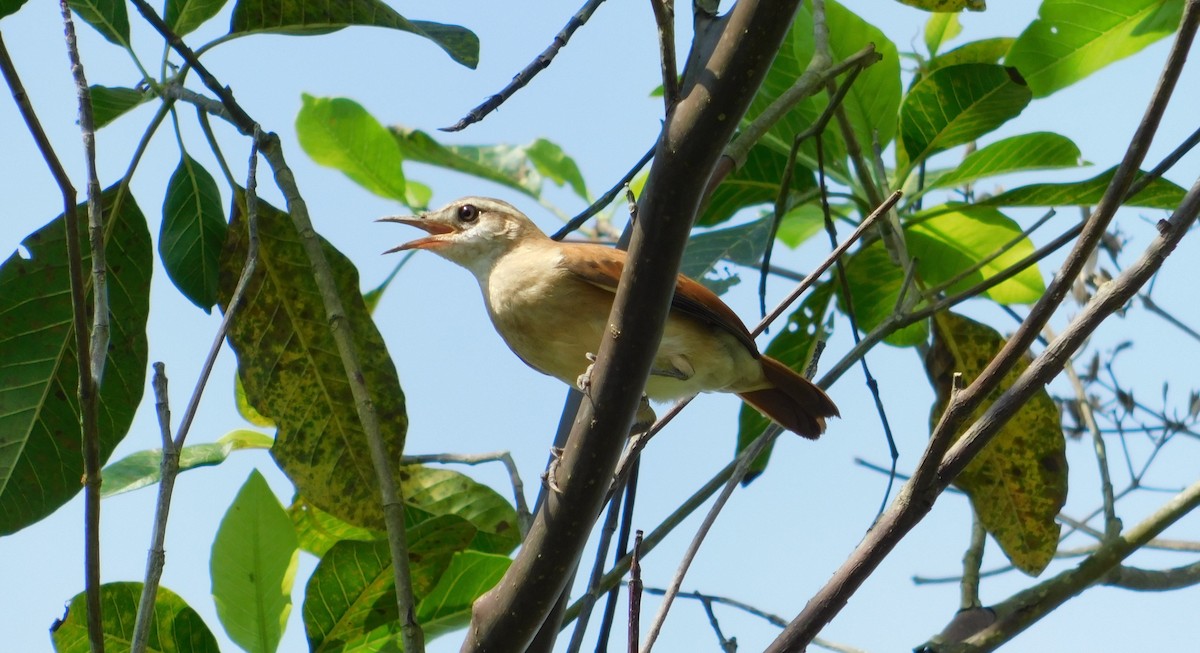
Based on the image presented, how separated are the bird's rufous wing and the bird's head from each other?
0.51m

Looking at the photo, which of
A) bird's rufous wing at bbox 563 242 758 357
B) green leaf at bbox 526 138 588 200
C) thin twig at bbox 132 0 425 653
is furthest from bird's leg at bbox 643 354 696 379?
green leaf at bbox 526 138 588 200

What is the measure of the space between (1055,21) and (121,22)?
110 inches

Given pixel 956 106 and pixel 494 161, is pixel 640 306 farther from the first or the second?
pixel 494 161

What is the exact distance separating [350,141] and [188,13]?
1.22 metres

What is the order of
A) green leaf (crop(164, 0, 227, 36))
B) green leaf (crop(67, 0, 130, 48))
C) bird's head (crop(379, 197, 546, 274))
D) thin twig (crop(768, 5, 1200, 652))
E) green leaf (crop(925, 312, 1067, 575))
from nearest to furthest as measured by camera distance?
thin twig (crop(768, 5, 1200, 652)) → green leaf (crop(67, 0, 130, 48)) → green leaf (crop(164, 0, 227, 36)) → green leaf (crop(925, 312, 1067, 575)) → bird's head (crop(379, 197, 546, 274))

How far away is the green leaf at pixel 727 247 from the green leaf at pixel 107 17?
169cm

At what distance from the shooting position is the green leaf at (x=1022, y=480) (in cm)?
376

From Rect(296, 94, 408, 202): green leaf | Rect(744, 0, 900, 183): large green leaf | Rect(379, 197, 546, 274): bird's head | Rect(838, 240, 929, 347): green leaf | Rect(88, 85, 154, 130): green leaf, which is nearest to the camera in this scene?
Rect(88, 85, 154, 130): green leaf

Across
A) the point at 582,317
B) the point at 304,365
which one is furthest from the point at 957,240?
the point at 304,365

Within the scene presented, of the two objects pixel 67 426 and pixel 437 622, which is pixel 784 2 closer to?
pixel 437 622

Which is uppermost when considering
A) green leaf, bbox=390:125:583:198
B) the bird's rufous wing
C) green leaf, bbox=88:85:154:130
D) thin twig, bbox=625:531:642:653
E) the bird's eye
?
green leaf, bbox=390:125:583:198

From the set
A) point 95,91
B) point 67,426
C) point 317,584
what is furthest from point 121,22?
point 317,584

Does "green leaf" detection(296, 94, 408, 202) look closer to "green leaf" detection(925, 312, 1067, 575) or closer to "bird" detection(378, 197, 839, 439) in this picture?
"bird" detection(378, 197, 839, 439)

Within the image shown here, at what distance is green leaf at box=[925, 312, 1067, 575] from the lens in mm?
3764
